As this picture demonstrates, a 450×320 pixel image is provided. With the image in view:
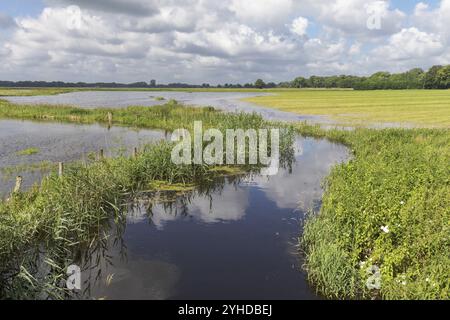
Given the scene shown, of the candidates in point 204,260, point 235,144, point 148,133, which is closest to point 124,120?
point 148,133

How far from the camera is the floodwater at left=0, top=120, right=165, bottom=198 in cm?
1847

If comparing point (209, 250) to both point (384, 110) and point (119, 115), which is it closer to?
point (119, 115)

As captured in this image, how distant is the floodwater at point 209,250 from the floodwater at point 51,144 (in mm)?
6501

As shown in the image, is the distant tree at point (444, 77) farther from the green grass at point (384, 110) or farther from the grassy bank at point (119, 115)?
the grassy bank at point (119, 115)

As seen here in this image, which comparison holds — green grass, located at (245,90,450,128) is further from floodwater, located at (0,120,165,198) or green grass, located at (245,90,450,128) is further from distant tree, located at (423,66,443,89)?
distant tree, located at (423,66,443,89)

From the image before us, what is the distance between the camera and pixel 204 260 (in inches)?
384

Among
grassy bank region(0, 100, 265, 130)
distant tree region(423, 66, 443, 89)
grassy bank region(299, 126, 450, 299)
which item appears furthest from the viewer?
distant tree region(423, 66, 443, 89)

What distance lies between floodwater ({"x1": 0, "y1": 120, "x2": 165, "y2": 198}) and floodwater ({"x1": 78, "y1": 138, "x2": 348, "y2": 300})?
6.50 m

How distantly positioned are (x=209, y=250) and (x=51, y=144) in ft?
73.3

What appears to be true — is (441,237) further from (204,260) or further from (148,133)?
(148,133)

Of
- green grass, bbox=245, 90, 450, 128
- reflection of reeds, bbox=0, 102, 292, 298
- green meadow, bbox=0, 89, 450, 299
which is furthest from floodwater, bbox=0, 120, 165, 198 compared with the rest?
green grass, bbox=245, 90, 450, 128

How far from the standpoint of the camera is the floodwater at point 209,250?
834 centimetres

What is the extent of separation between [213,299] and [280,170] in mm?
13447

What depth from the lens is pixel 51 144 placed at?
2783 cm
